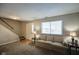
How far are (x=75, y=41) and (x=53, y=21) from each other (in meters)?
0.75

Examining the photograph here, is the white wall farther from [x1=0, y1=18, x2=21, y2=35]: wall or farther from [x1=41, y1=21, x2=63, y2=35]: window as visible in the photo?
[x1=41, y1=21, x2=63, y2=35]: window

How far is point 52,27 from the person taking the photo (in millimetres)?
1994

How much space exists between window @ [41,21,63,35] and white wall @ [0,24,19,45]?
0.82 meters

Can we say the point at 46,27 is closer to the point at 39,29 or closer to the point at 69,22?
the point at 39,29

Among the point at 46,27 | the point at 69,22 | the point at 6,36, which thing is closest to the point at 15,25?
the point at 6,36

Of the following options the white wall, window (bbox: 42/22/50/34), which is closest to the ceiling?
window (bbox: 42/22/50/34)

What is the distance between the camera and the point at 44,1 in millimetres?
1838

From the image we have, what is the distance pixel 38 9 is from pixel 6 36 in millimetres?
1129

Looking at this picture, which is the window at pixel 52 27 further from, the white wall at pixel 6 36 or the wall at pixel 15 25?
the white wall at pixel 6 36

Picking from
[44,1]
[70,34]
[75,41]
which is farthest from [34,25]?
[75,41]

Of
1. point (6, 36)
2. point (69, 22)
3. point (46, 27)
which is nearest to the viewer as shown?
point (69, 22)

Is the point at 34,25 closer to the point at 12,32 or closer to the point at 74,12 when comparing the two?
the point at 12,32

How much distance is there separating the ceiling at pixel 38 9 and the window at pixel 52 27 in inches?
9.0

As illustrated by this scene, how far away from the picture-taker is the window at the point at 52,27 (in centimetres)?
191
